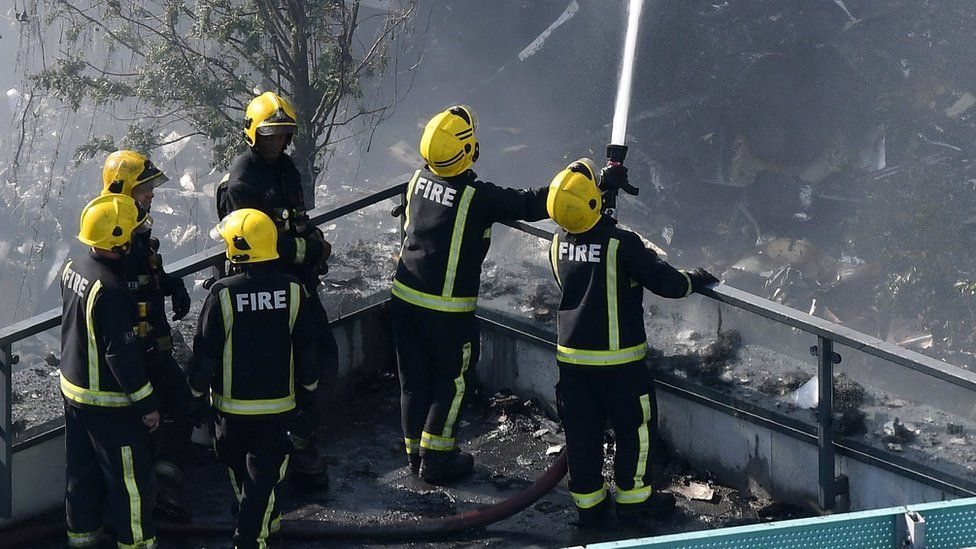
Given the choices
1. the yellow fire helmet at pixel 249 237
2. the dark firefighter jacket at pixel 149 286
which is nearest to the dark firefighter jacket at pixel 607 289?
the yellow fire helmet at pixel 249 237

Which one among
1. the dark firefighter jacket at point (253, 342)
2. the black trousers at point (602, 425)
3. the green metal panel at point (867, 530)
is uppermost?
the dark firefighter jacket at point (253, 342)

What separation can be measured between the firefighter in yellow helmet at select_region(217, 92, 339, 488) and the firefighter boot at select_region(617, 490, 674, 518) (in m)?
1.34

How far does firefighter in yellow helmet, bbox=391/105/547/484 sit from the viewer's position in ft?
16.4

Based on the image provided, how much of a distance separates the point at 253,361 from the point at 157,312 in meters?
0.47

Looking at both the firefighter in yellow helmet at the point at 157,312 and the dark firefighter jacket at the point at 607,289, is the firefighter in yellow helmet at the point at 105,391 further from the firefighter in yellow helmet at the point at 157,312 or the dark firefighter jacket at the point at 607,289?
the dark firefighter jacket at the point at 607,289

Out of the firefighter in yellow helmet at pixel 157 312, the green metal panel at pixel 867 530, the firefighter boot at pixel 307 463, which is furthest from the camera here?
the firefighter boot at pixel 307 463

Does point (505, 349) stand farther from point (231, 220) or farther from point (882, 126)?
point (882, 126)

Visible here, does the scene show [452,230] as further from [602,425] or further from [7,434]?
[7,434]

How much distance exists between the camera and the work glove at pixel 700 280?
4785 millimetres

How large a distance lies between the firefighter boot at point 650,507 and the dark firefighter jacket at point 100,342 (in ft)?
6.45

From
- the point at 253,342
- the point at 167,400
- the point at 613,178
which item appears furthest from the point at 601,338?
the point at 167,400

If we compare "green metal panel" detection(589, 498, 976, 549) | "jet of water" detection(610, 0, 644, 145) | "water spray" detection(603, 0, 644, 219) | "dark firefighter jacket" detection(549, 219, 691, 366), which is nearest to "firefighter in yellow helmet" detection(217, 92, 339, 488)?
"dark firefighter jacket" detection(549, 219, 691, 366)

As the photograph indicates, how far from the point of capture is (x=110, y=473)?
14.0ft

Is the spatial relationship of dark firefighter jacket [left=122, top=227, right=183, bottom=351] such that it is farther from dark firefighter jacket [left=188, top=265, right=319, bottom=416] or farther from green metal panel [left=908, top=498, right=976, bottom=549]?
Answer: green metal panel [left=908, top=498, right=976, bottom=549]
